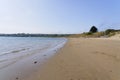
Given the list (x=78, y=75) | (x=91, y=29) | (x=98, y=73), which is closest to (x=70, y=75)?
(x=78, y=75)

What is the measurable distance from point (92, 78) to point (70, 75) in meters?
0.99

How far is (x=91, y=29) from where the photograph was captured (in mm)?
135500

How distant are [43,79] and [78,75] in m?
1.49

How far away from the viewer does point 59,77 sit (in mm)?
6828

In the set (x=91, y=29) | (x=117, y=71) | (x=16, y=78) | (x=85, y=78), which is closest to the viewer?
(x=85, y=78)

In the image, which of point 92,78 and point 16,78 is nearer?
point 92,78

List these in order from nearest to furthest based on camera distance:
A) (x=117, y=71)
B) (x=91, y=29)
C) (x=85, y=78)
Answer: (x=85, y=78) → (x=117, y=71) → (x=91, y=29)

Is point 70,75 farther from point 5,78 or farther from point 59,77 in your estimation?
point 5,78

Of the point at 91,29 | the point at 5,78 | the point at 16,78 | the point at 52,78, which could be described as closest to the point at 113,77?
the point at 52,78

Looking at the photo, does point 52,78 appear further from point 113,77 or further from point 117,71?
point 117,71

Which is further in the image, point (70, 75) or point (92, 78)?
point (70, 75)

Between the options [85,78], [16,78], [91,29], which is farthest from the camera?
[91,29]

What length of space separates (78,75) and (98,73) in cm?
95

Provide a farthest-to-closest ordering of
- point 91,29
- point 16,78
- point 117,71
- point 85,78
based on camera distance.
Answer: point 91,29
point 117,71
point 16,78
point 85,78
